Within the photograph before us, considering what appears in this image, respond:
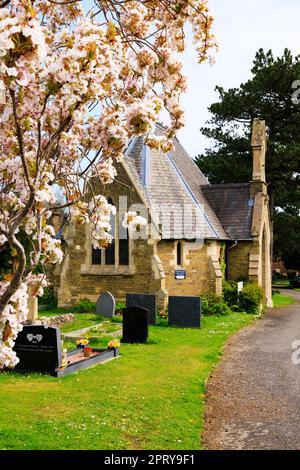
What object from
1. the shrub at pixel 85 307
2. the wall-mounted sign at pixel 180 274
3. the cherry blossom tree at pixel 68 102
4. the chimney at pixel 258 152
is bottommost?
the shrub at pixel 85 307

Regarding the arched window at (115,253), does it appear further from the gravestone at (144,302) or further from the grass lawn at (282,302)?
the grass lawn at (282,302)

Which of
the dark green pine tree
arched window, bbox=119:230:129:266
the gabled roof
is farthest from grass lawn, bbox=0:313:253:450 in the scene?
the dark green pine tree

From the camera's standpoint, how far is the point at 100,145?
5.28 m

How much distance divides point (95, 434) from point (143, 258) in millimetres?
13924

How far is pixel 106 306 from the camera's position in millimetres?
19438

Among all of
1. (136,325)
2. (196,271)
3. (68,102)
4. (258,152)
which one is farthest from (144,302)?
(68,102)

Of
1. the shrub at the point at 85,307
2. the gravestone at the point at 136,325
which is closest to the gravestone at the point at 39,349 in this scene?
the gravestone at the point at 136,325

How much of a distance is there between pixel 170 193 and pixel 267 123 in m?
20.1

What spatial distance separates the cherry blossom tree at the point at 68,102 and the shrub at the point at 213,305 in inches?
626

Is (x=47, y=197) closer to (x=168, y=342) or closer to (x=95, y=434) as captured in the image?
(x=95, y=434)

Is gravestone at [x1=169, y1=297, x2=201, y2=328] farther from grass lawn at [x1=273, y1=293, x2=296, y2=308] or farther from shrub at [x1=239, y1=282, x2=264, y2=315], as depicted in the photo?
grass lawn at [x1=273, y1=293, x2=296, y2=308]

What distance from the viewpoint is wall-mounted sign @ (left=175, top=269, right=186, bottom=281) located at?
21953 mm

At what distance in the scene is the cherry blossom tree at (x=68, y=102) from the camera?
4.04 m

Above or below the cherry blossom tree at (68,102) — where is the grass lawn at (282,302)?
below
